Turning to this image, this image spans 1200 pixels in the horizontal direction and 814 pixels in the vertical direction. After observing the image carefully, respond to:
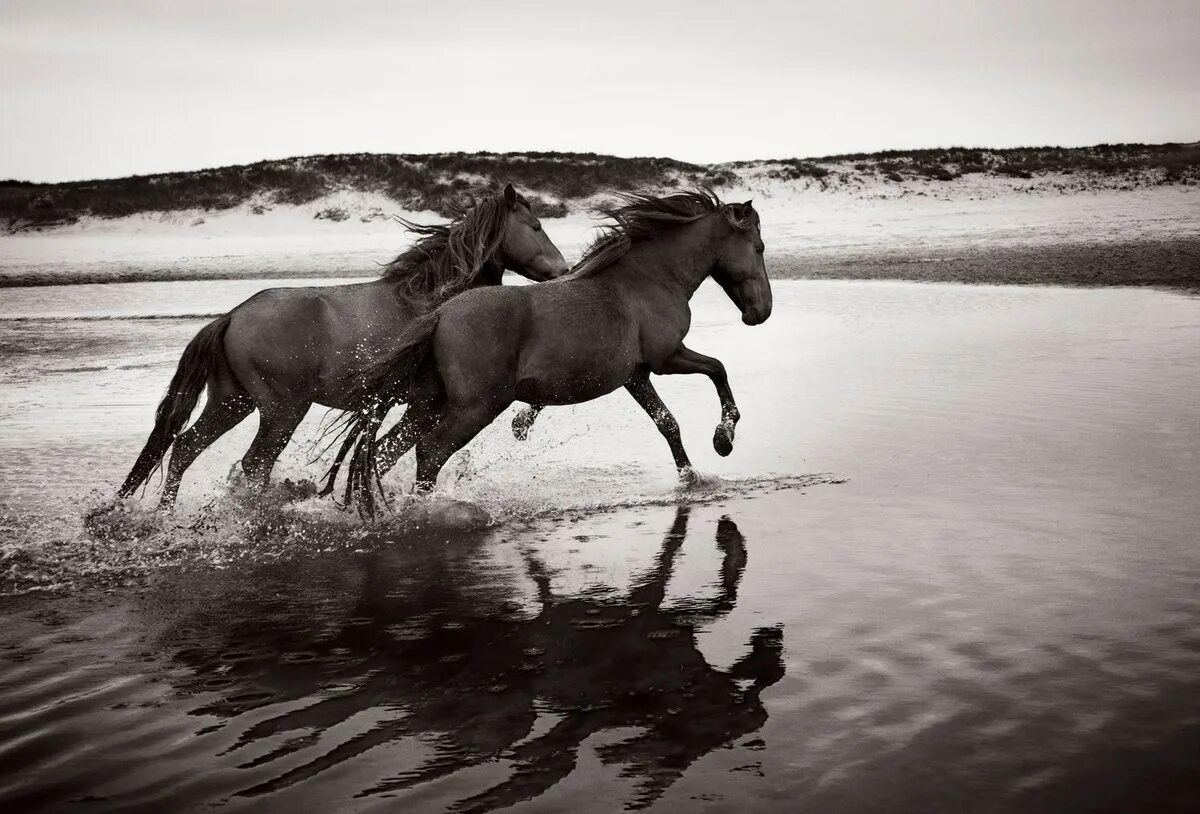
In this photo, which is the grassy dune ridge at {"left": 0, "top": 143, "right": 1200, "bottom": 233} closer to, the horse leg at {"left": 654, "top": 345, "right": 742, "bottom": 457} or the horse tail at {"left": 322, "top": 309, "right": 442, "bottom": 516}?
the horse leg at {"left": 654, "top": 345, "right": 742, "bottom": 457}

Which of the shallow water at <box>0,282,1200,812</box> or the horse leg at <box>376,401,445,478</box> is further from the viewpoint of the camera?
the horse leg at <box>376,401,445,478</box>

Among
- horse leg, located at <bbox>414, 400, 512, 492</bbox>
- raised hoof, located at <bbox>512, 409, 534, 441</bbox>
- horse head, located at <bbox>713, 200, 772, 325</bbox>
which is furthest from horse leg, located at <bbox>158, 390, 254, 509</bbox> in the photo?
horse head, located at <bbox>713, 200, 772, 325</bbox>

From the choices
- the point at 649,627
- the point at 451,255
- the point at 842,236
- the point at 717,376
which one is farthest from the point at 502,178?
the point at 649,627

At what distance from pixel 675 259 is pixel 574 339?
3.35 feet

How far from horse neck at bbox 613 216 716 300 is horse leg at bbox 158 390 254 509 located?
229 cm

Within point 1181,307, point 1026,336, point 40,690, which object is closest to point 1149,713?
point 40,690

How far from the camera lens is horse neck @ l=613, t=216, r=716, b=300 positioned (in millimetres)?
7043

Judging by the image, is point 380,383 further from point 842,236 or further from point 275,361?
point 842,236

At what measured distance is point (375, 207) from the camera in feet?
121

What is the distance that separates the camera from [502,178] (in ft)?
135

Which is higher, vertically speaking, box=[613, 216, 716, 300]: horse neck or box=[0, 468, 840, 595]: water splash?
box=[613, 216, 716, 300]: horse neck

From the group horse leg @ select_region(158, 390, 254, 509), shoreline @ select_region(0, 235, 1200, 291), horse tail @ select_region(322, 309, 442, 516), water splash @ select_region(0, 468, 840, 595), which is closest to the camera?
water splash @ select_region(0, 468, 840, 595)

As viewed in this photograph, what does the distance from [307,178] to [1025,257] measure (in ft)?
79.2

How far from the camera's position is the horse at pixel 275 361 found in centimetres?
649
